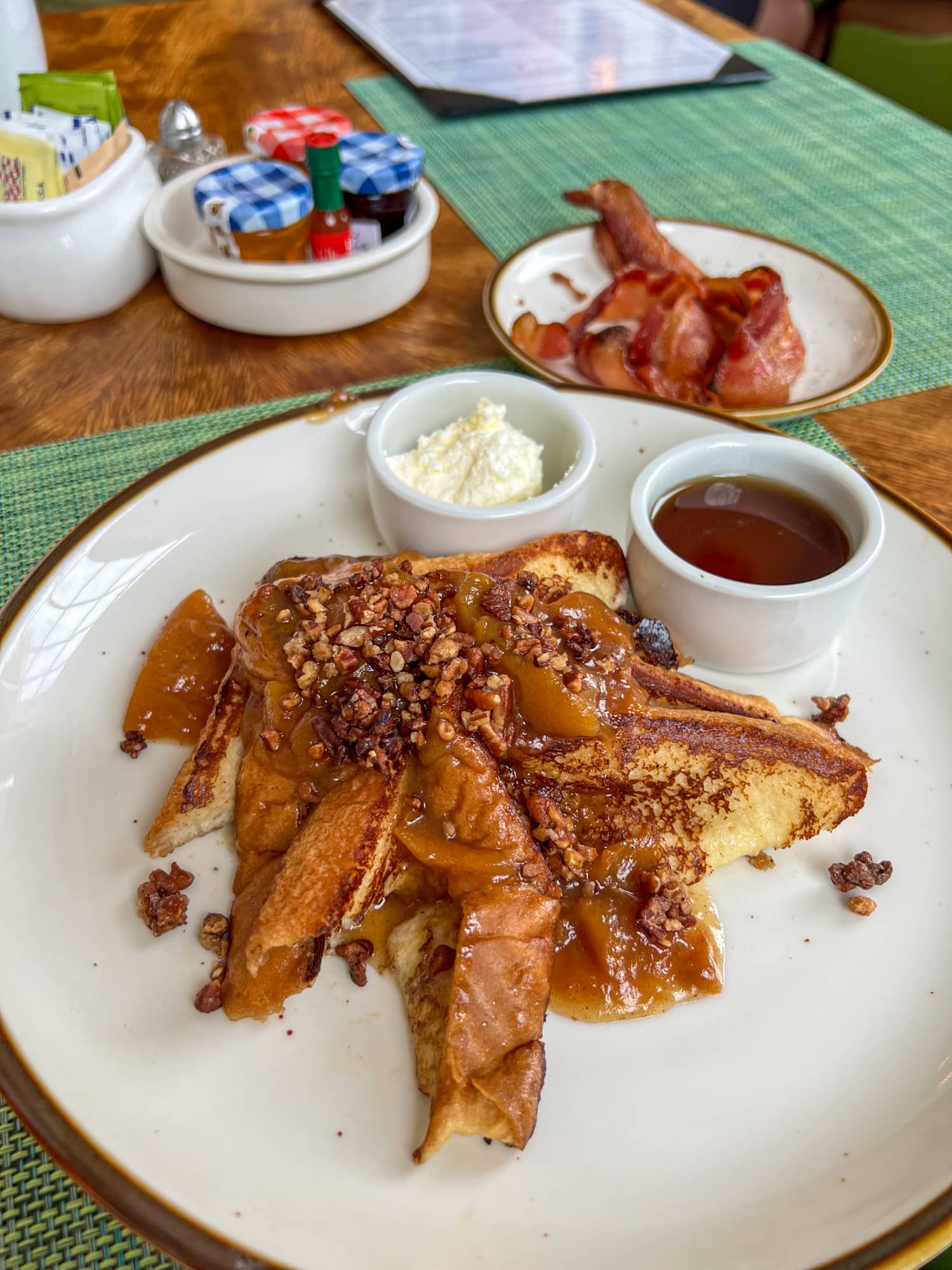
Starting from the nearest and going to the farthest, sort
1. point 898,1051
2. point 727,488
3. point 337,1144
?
1. point 337,1144
2. point 898,1051
3. point 727,488

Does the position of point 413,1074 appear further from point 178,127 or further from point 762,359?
point 178,127

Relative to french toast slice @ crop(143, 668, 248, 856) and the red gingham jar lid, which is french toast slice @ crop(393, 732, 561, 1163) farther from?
the red gingham jar lid

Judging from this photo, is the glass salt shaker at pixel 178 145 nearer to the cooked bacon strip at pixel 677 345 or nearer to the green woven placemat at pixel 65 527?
the green woven placemat at pixel 65 527

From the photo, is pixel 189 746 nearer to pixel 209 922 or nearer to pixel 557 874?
pixel 209 922

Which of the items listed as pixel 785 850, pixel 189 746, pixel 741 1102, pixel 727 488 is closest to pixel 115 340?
pixel 189 746

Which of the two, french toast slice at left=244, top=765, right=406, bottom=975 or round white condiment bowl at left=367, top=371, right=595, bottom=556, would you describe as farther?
round white condiment bowl at left=367, top=371, right=595, bottom=556

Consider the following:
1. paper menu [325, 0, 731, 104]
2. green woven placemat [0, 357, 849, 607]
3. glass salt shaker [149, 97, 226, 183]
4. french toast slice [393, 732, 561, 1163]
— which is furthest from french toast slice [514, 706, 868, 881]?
paper menu [325, 0, 731, 104]

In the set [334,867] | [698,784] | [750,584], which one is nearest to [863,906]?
[698,784]
